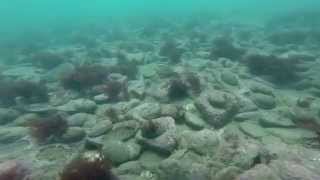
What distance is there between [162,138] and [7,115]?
5.18 m

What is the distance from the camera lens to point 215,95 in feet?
32.9

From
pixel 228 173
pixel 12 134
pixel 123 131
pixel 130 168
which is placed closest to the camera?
pixel 228 173

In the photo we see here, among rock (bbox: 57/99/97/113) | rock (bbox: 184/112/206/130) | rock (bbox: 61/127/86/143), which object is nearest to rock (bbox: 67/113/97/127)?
rock (bbox: 57/99/97/113)

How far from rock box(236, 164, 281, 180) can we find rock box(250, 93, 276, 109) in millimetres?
4243

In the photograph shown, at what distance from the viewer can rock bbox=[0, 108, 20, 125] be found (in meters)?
10.8

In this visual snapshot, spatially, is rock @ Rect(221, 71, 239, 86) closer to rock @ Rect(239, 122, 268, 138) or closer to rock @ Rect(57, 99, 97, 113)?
rock @ Rect(239, 122, 268, 138)

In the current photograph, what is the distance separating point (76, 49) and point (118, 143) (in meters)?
15.8

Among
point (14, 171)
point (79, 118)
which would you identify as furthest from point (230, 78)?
point (14, 171)

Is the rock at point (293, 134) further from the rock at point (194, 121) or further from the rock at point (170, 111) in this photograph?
the rock at point (170, 111)

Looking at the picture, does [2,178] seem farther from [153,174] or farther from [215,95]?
[215,95]

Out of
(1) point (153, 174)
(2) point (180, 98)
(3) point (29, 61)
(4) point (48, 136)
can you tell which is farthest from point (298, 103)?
(3) point (29, 61)

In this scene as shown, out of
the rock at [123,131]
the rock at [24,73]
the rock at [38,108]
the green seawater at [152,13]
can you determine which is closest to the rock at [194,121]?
the rock at [123,131]

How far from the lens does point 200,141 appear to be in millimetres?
7887

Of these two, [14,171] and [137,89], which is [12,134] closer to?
[14,171]
